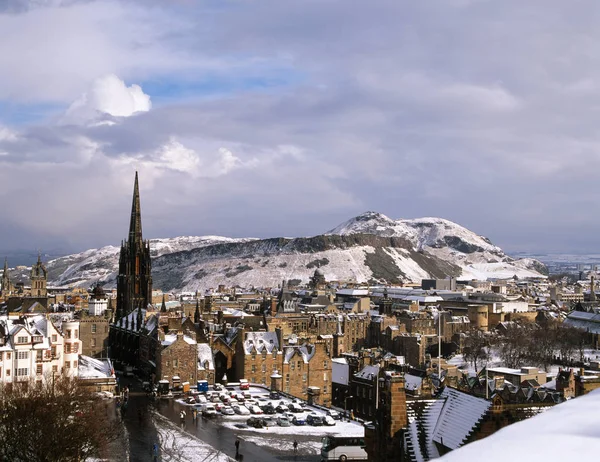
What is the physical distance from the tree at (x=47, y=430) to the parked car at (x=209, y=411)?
16018 mm

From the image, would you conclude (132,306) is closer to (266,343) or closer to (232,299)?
(266,343)

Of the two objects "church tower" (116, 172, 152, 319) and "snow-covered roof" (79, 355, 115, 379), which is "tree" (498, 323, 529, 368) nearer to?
"church tower" (116, 172, 152, 319)

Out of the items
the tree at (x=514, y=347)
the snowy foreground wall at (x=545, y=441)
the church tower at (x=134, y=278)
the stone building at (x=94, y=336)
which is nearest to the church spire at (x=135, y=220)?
the church tower at (x=134, y=278)

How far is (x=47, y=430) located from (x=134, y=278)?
77208 millimetres

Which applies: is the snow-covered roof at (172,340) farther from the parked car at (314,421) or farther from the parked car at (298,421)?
the parked car at (314,421)

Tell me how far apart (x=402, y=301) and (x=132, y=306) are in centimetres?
8605

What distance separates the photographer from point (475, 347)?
118 metres

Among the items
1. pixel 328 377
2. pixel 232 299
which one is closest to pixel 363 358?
pixel 328 377

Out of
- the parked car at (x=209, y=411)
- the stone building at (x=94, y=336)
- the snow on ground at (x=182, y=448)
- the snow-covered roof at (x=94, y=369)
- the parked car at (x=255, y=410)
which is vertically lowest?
the snow on ground at (x=182, y=448)

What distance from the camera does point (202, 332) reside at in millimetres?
85875

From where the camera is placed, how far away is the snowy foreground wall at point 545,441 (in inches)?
378

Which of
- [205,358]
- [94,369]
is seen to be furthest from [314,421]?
[94,369]

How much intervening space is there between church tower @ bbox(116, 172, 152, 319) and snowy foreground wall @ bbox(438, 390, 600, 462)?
340 ft

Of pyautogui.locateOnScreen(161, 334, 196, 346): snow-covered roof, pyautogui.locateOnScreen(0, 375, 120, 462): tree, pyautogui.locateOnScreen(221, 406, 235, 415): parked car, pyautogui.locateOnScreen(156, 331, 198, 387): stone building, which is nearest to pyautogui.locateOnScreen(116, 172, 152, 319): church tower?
pyautogui.locateOnScreen(161, 334, 196, 346): snow-covered roof
